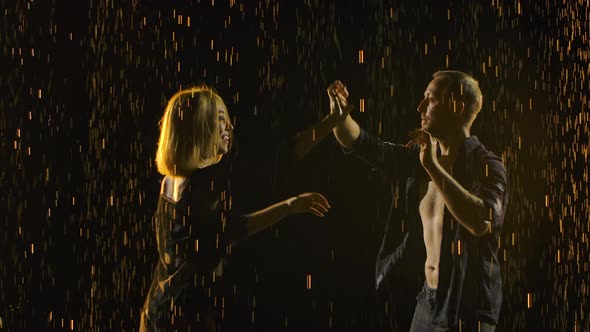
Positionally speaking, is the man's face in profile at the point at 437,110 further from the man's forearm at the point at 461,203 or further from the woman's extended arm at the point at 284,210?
the woman's extended arm at the point at 284,210

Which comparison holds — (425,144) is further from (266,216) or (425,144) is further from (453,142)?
(266,216)

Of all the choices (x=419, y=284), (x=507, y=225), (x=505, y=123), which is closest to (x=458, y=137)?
(x=505, y=123)

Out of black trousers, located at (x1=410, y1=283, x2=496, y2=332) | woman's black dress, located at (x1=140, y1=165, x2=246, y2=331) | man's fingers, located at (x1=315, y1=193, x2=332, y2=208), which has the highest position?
man's fingers, located at (x1=315, y1=193, x2=332, y2=208)

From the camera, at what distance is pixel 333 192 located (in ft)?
6.17

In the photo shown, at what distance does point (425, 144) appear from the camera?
6.21ft

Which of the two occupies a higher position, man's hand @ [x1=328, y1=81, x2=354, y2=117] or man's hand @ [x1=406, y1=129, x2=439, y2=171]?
man's hand @ [x1=328, y1=81, x2=354, y2=117]

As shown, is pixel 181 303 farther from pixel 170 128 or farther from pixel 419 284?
pixel 419 284

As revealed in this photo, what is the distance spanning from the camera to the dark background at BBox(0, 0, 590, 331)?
1.88m

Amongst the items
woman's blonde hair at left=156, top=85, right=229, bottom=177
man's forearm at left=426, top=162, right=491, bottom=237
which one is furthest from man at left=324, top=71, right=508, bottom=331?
woman's blonde hair at left=156, top=85, right=229, bottom=177

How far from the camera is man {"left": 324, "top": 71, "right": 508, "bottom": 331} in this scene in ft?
6.05

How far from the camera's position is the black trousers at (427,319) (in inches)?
72.7

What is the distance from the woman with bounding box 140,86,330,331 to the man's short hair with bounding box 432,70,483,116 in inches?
18.8

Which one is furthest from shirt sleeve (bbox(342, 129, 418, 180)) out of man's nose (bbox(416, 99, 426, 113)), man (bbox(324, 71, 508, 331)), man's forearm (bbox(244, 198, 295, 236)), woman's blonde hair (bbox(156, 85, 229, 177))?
woman's blonde hair (bbox(156, 85, 229, 177))

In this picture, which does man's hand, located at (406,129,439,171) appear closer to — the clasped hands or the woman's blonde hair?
the clasped hands
